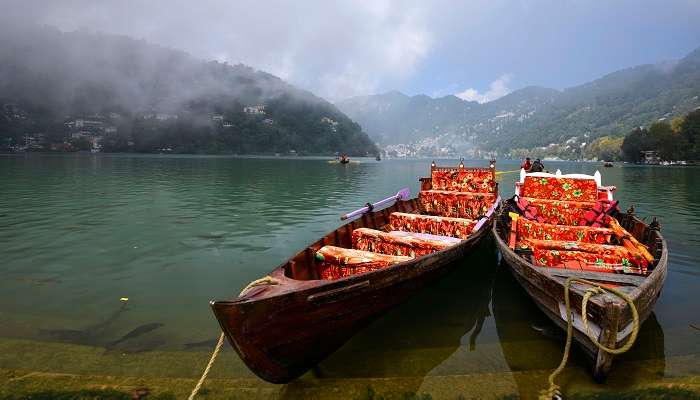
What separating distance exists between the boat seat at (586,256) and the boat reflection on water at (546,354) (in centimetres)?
120

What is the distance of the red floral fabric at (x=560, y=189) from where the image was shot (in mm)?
11711

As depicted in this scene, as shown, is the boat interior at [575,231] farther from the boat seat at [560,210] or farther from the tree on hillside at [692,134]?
the tree on hillside at [692,134]

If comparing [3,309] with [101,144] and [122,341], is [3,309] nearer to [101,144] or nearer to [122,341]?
[122,341]

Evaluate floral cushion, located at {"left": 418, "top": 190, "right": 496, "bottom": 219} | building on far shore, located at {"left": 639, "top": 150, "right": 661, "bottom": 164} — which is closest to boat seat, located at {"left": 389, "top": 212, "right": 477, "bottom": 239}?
floral cushion, located at {"left": 418, "top": 190, "right": 496, "bottom": 219}

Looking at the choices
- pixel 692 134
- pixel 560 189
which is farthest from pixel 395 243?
pixel 692 134

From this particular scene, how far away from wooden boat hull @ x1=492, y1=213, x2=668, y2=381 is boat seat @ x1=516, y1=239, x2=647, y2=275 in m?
0.54

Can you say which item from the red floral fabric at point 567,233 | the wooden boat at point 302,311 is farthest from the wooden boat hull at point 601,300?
the wooden boat at point 302,311

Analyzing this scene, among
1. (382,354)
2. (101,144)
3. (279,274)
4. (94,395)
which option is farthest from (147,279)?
(101,144)

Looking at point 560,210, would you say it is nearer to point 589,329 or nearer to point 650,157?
point 589,329

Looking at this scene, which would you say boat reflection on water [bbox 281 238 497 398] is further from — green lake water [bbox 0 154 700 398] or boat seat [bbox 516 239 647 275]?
boat seat [bbox 516 239 647 275]

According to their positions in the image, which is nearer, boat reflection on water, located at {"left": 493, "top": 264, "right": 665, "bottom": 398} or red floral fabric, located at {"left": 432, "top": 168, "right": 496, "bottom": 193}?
boat reflection on water, located at {"left": 493, "top": 264, "right": 665, "bottom": 398}

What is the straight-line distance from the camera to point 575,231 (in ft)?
32.2

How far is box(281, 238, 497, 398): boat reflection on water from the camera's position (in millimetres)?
6027

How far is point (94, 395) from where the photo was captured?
514cm
